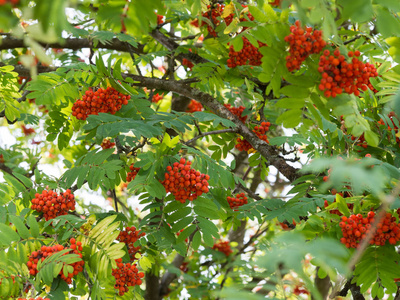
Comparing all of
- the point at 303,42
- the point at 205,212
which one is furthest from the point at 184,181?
the point at 303,42

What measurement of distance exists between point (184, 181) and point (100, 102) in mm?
1001

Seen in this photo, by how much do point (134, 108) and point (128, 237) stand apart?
1003 millimetres

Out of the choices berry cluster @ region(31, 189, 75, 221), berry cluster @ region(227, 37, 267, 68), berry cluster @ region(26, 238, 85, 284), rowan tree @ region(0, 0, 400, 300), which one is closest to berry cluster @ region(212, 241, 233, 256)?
rowan tree @ region(0, 0, 400, 300)

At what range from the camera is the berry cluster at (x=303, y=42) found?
1.76 meters

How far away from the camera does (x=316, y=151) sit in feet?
9.32

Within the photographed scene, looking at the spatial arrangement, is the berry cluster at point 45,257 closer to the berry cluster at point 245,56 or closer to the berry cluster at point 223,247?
the berry cluster at point 245,56

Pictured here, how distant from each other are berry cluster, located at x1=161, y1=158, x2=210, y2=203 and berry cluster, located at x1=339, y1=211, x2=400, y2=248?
0.84m

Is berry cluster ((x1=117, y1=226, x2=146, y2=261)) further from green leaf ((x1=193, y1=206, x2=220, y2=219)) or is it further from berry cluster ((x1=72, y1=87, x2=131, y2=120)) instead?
berry cluster ((x1=72, y1=87, x2=131, y2=120))

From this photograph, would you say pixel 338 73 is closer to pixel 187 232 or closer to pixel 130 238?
pixel 187 232

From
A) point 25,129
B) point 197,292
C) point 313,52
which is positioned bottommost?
point 197,292

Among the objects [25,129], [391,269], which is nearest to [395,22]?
[391,269]

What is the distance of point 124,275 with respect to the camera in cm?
268

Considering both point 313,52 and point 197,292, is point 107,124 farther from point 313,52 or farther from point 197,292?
point 197,292

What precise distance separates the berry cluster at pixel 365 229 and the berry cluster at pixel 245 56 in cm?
159
